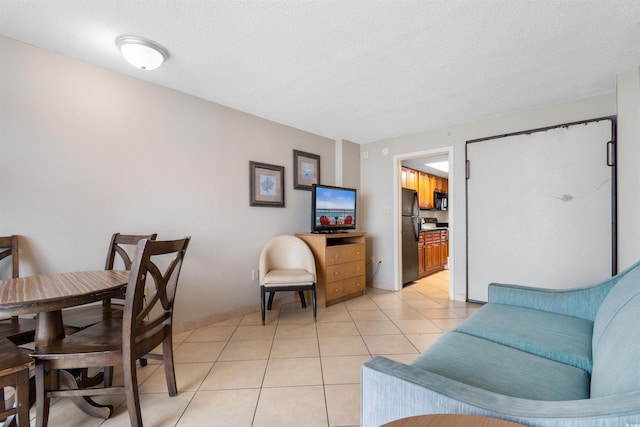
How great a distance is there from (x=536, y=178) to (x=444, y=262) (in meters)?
3.12

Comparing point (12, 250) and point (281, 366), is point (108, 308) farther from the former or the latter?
point (281, 366)

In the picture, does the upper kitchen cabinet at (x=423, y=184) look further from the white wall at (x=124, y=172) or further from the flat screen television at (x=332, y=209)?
the white wall at (x=124, y=172)

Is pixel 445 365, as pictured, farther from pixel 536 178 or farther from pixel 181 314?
pixel 536 178

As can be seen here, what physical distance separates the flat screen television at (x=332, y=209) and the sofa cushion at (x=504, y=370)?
232 cm

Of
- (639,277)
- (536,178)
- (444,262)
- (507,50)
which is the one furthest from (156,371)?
(444,262)

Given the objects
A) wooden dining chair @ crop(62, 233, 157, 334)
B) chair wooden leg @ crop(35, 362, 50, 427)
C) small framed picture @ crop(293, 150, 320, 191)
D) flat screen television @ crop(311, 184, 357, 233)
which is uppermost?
small framed picture @ crop(293, 150, 320, 191)

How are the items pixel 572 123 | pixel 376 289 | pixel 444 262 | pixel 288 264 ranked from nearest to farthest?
1. pixel 572 123
2. pixel 288 264
3. pixel 376 289
4. pixel 444 262

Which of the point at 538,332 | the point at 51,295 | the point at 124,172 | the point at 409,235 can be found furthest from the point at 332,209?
the point at 51,295

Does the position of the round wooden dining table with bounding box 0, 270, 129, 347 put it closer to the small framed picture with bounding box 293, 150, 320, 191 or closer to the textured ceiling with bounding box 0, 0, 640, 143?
the textured ceiling with bounding box 0, 0, 640, 143

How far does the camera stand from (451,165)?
368cm

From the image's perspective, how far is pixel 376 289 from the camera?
433 centimetres

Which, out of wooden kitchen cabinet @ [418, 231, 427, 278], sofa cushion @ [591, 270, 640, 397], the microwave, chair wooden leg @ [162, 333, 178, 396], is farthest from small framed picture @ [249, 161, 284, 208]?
the microwave

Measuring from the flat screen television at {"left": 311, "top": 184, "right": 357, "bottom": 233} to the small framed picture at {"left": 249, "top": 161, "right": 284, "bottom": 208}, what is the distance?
1.39ft

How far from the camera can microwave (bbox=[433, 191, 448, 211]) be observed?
6.11 metres
